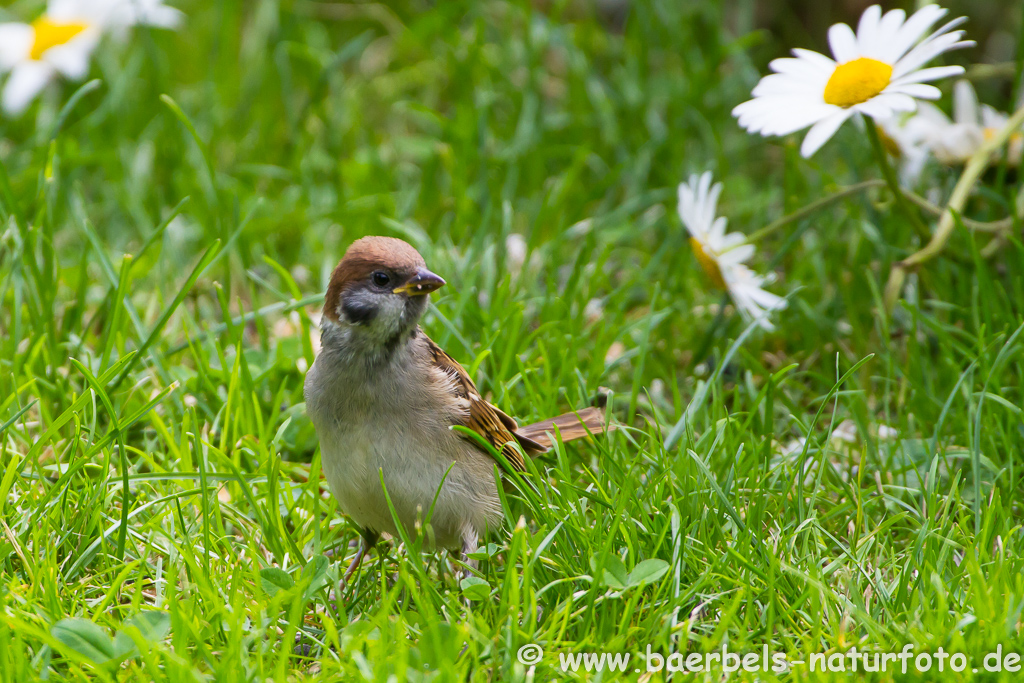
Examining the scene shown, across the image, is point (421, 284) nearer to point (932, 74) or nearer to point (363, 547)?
point (363, 547)

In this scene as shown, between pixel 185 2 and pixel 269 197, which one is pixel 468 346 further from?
pixel 185 2

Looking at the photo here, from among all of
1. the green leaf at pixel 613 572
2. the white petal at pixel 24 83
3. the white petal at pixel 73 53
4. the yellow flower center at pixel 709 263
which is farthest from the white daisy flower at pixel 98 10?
the green leaf at pixel 613 572

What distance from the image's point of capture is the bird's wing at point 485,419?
3.32 meters

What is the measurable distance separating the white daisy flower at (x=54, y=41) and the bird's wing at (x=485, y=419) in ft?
12.0

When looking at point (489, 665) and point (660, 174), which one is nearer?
point (489, 665)

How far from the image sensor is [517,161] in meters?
5.80

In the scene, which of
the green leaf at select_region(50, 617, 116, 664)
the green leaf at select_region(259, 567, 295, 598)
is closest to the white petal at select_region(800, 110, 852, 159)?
the green leaf at select_region(259, 567, 295, 598)

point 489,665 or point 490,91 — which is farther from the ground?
point 490,91

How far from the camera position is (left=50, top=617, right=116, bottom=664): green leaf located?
256cm

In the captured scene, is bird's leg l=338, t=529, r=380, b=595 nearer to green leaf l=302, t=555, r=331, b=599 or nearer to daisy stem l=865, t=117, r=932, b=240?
green leaf l=302, t=555, r=331, b=599

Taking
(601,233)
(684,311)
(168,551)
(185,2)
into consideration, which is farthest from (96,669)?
(185,2)

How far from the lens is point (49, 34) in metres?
6.05

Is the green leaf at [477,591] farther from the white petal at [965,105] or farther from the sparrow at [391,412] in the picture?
the white petal at [965,105]

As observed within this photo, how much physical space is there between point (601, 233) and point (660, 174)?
76 centimetres
